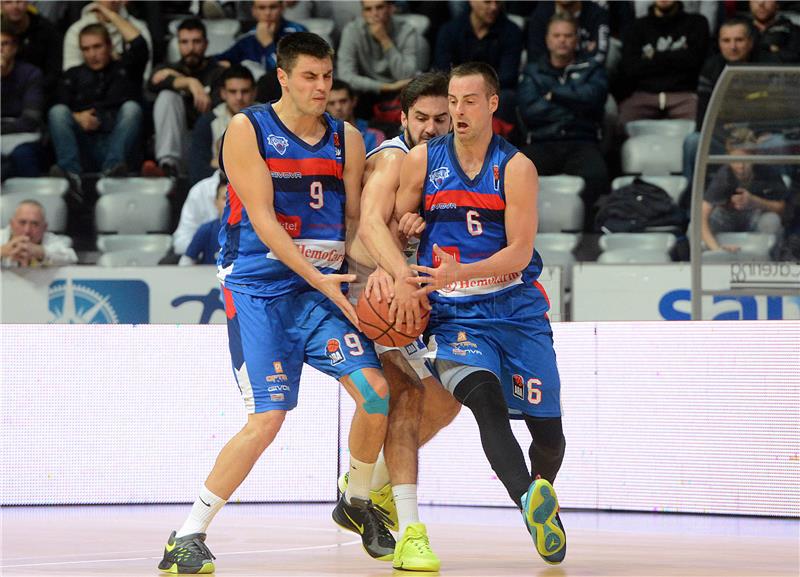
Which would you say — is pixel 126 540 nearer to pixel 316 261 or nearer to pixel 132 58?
pixel 316 261

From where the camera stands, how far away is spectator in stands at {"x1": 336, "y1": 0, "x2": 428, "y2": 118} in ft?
35.8

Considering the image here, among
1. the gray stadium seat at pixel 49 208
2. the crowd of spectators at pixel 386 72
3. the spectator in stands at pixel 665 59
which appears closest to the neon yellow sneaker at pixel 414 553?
the crowd of spectators at pixel 386 72

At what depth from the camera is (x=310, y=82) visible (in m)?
4.86

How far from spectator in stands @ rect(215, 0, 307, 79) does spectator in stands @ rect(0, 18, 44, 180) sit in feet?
5.55

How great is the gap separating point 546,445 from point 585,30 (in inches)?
250

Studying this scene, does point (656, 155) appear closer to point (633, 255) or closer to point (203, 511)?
point (633, 255)

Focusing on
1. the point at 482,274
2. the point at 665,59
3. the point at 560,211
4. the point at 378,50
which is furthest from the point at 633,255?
the point at 482,274

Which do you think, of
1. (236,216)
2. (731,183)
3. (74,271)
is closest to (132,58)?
(74,271)

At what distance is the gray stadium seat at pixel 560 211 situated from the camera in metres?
9.98

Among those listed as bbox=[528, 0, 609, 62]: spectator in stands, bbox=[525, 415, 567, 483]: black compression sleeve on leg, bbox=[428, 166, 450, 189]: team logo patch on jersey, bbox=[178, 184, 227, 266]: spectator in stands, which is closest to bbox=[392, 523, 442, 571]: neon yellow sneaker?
bbox=[525, 415, 567, 483]: black compression sleeve on leg

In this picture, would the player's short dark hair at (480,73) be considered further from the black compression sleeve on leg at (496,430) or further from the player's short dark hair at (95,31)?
the player's short dark hair at (95,31)

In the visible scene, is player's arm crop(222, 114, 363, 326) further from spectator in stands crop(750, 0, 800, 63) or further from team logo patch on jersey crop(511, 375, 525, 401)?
spectator in stands crop(750, 0, 800, 63)

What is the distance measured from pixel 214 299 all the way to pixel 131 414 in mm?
1574

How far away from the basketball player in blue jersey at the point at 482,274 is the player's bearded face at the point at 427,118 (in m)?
0.29
